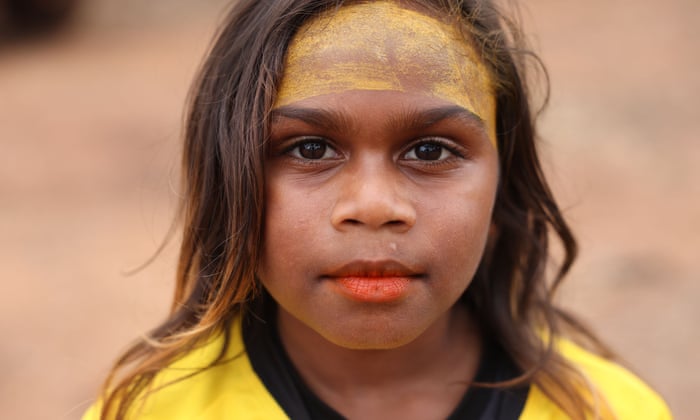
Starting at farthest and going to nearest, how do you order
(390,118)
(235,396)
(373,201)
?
(235,396)
(390,118)
(373,201)

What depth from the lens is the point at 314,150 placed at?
2.04 meters

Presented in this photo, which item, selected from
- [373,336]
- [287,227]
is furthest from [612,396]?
[287,227]

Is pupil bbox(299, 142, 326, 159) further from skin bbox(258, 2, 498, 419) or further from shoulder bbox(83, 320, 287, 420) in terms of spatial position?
shoulder bbox(83, 320, 287, 420)

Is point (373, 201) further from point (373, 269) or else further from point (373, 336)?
point (373, 336)

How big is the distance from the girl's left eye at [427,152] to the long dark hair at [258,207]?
30cm

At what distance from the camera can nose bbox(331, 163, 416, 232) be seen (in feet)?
6.17

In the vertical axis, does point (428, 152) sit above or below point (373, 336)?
above

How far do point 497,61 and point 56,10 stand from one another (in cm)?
1133

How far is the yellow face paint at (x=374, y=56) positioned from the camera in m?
2.01

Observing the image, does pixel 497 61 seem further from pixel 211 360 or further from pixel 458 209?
pixel 211 360

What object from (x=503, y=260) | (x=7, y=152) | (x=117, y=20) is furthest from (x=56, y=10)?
(x=503, y=260)

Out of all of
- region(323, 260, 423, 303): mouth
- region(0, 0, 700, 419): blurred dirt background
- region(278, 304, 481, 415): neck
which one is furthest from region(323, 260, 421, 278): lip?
region(0, 0, 700, 419): blurred dirt background

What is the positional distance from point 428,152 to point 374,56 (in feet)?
0.82

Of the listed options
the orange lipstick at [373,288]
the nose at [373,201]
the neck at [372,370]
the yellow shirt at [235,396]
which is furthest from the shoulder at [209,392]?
the nose at [373,201]
